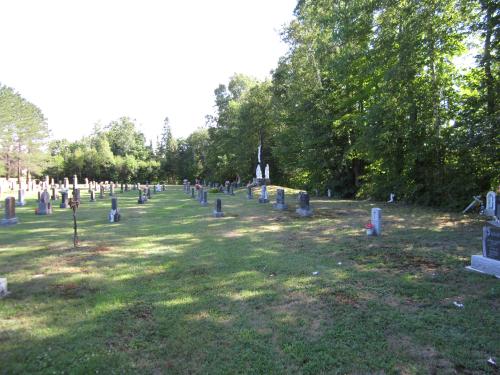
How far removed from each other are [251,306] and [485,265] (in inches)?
166

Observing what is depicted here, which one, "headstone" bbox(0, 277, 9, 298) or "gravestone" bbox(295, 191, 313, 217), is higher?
"gravestone" bbox(295, 191, 313, 217)

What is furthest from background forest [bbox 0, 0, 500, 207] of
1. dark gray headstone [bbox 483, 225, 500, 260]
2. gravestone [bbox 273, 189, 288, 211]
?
Answer: dark gray headstone [bbox 483, 225, 500, 260]

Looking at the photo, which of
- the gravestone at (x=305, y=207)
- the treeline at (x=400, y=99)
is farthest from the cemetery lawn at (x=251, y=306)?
the treeline at (x=400, y=99)

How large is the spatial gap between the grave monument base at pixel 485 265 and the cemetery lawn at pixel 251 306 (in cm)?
28

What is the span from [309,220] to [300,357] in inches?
368

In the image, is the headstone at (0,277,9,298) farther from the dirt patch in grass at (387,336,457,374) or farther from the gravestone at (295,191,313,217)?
the gravestone at (295,191,313,217)

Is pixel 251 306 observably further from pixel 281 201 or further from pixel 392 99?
pixel 392 99

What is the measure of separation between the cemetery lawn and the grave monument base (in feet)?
0.90

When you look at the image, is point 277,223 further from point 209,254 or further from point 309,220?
point 209,254

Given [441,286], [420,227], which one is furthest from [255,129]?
[441,286]

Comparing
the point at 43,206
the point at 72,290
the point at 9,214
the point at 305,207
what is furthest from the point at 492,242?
the point at 43,206

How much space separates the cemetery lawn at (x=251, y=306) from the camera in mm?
3445

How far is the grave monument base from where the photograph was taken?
18.6ft

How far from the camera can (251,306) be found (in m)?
4.79
